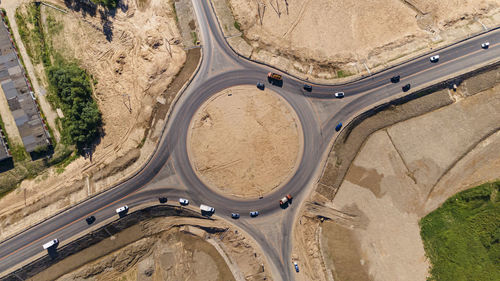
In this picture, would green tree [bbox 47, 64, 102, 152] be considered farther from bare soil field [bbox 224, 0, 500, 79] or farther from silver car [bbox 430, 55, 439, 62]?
silver car [bbox 430, 55, 439, 62]

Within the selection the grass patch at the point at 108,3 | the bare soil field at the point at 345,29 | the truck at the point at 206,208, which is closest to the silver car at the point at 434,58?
the bare soil field at the point at 345,29

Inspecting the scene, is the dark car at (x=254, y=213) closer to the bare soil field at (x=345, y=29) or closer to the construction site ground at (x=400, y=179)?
the construction site ground at (x=400, y=179)

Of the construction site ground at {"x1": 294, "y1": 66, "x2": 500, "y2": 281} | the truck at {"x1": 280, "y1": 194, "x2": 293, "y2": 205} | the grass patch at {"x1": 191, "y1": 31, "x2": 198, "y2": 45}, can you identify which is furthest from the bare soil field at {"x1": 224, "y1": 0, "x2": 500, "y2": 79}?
the truck at {"x1": 280, "y1": 194, "x2": 293, "y2": 205}

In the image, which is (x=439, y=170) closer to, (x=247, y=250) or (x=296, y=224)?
(x=296, y=224)

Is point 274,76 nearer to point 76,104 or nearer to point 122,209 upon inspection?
point 122,209

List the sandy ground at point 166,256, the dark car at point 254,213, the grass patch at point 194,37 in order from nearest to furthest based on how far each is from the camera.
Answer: the dark car at point 254,213, the sandy ground at point 166,256, the grass patch at point 194,37
